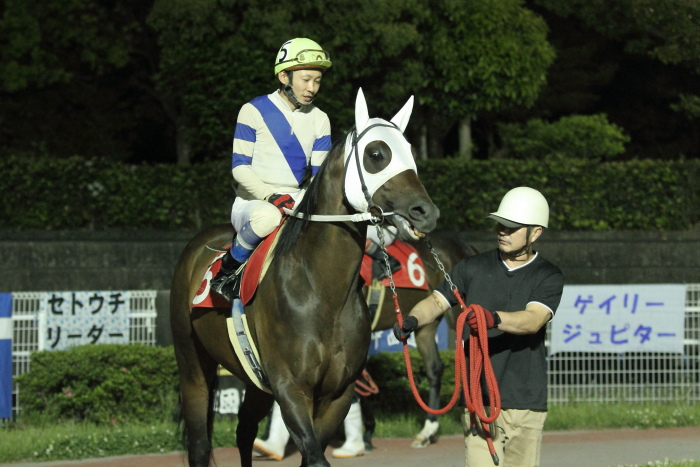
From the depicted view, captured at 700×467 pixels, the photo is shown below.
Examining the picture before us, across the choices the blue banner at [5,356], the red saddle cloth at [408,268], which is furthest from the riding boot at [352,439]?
the blue banner at [5,356]

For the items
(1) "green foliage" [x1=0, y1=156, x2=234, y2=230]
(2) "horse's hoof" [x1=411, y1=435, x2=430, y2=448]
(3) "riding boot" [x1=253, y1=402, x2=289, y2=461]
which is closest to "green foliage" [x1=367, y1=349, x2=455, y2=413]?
(2) "horse's hoof" [x1=411, y1=435, x2=430, y2=448]

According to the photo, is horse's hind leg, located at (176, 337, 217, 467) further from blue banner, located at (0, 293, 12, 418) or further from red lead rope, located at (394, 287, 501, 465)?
blue banner, located at (0, 293, 12, 418)

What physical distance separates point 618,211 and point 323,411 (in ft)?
35.5

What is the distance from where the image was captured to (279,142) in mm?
5914

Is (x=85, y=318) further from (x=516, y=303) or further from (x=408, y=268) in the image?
(x=516, y=303)

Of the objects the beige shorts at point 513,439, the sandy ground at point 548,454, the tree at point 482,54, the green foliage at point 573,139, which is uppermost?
the tree at point 482,54

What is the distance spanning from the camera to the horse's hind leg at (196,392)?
6.62 metres

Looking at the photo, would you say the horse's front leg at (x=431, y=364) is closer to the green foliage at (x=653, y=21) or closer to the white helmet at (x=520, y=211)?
the white helmet at (x=520, y=211)

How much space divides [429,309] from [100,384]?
16.6ft

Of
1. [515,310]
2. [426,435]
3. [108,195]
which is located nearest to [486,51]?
[108,195]

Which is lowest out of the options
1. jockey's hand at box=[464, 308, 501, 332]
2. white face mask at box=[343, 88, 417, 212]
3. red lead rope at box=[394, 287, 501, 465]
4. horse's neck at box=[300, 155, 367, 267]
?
red lead rope at box=[394, 287, 501, 465]

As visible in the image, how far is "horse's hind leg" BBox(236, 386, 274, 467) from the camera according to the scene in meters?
6.60

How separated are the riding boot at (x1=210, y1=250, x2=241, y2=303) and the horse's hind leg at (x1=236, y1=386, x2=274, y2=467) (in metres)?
Answer: 0.95

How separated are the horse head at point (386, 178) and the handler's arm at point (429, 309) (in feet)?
1.20
